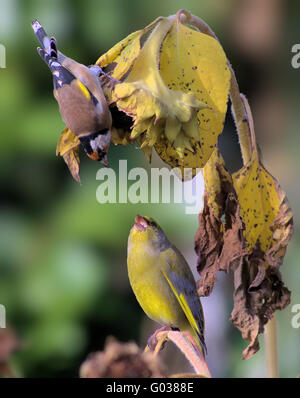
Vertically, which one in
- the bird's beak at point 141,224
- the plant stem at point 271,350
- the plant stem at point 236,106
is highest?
the plant stem at point 236,106

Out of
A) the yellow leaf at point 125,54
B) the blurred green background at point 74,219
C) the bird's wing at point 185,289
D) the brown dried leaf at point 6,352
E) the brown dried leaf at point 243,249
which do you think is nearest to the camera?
the brown dried leaf at point 6,352

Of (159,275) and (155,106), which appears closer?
(155,106)

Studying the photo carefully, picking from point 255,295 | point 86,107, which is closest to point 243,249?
point 255,295

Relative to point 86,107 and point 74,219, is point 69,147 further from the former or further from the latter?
point 74,219

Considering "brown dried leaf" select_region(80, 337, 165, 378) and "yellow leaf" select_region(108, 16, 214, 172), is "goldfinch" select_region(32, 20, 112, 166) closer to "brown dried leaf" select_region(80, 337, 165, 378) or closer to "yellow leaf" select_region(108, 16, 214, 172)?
"yellow leaf" select_region(108, 16, 214, 172)
